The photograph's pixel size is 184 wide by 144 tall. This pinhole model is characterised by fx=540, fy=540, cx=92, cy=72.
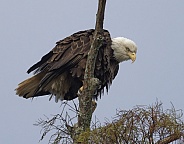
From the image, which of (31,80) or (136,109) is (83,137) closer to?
(136,109)

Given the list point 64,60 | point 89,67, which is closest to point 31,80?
point 64,60

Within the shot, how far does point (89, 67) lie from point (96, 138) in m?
1.32

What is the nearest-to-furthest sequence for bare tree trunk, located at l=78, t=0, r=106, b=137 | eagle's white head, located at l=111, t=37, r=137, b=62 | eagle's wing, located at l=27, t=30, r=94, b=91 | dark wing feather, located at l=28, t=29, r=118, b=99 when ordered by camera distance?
bare tree trunk, located at l=78, t=0, r=106, b=137
dark wing feather, located at l=28, t=29, r=118, b=99
eagle's wing, located at l=27, t=30, r=94, b=91
eagle's white head, located at l=111, t=37, r=137, b=62

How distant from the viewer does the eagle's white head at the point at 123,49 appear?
23.3 feet

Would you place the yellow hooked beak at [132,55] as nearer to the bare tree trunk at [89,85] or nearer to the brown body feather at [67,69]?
the brown body feather at [67,69]

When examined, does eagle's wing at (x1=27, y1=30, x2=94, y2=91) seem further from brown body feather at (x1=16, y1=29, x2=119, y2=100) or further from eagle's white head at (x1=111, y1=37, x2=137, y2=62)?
eagle's white head at (x1=111, y1=37, x2=137, y2=62)

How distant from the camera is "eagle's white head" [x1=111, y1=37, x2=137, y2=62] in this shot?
23.3ft

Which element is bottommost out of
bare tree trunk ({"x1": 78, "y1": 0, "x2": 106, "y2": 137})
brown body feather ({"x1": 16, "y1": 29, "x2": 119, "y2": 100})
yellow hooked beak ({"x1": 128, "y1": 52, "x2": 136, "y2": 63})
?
bare tree trunk ({"x1": 78, "y1": 0, "x2": 106, "y2": 137})

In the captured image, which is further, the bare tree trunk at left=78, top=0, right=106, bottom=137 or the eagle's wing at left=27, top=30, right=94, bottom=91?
the eagle's wing at left=27, top=30, right=94, bottom=91

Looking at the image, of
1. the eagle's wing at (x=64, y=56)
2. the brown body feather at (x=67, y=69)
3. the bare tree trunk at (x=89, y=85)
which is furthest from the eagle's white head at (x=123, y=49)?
the bare tree trunk at (x=89, y=85)

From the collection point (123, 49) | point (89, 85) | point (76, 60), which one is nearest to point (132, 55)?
point (123, 49)

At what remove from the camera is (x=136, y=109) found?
142 inches

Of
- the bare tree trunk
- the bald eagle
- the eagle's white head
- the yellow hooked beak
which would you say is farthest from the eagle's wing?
the bare tree trunk

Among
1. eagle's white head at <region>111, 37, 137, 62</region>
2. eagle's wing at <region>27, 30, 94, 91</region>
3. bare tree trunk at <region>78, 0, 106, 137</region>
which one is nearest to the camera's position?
bare tree trunk at <region>78, 0, 106, 137</region>
